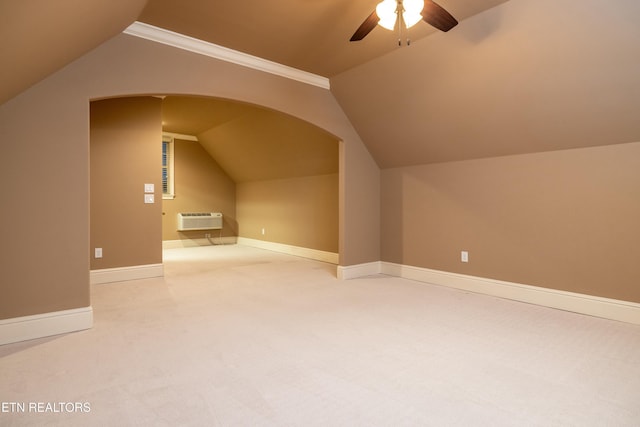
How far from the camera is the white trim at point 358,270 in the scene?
15.6ft

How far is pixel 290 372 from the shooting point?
7.06 ft

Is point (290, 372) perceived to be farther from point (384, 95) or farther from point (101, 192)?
point (101, 192)

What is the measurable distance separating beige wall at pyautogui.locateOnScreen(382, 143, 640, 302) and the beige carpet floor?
46 cm

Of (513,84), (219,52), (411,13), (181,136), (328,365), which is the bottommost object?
(328,365)

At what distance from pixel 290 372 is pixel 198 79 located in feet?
9.67

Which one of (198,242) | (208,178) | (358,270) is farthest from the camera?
(208,178)

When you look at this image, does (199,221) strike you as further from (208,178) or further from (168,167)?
(168,167)

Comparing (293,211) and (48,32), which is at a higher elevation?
(48,32)

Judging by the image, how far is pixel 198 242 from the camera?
8406 millimetres

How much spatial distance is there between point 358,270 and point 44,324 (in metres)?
3.55

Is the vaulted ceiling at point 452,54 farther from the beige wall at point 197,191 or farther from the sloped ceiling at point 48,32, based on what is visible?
the beige wall at point 197,191

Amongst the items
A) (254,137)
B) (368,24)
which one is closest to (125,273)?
(254,137)

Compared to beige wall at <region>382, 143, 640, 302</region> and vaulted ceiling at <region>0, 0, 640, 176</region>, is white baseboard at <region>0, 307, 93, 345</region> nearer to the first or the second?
vaulted ceiling at <region>0, 0, 640, 176</region>

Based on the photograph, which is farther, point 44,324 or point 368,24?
point 44,324
